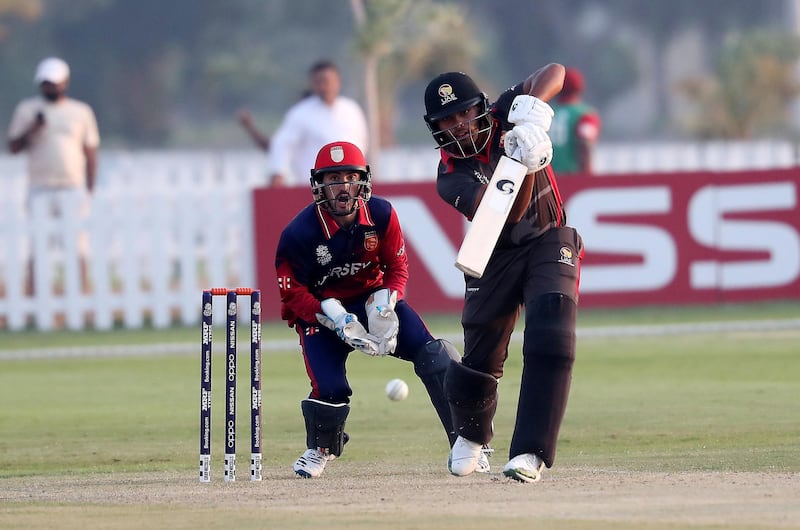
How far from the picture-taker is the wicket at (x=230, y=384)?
306 inches

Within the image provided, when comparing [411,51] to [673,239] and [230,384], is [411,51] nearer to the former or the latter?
[673,239]

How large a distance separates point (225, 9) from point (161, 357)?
51.8 m

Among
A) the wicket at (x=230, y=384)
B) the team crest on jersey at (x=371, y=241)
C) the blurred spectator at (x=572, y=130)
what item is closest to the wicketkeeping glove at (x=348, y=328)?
the team crest on jersey at (x=371, y=241)

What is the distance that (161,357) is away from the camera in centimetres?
1469

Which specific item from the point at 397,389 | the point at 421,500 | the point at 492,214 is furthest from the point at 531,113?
the point at 397,389

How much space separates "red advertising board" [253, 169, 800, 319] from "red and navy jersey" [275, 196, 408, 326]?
27.6 ft

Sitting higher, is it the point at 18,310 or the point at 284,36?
the point at 284,36

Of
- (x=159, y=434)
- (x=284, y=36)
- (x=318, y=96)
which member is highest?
(x=284, y=36)

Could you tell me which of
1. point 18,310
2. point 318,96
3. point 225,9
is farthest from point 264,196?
point 225,9

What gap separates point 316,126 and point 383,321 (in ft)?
28.1

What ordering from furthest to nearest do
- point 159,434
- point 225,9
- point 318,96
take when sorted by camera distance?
point 225,9 → point 318,96 → point 159,434

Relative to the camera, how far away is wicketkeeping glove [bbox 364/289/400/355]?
322 inches

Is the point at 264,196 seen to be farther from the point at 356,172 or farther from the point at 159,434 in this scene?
the point at 356,172

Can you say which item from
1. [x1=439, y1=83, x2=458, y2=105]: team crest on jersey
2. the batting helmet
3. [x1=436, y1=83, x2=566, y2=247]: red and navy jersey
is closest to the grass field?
[x1=436, y1=83, x2=566, y2=247]: red and navy jersey
